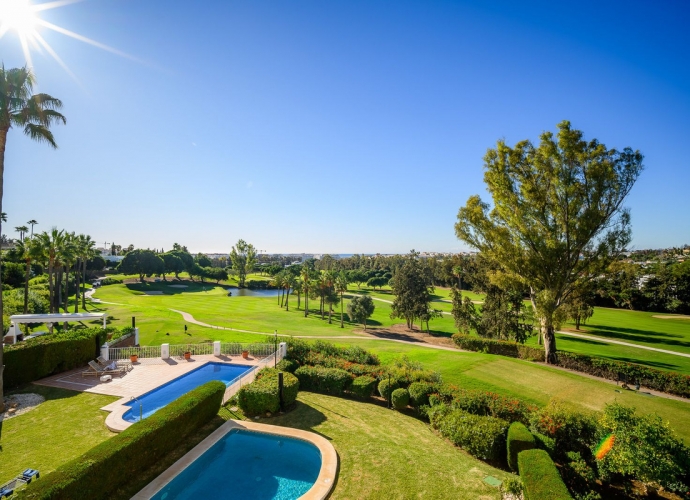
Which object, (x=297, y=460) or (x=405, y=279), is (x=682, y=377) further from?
(x=405, y=279)

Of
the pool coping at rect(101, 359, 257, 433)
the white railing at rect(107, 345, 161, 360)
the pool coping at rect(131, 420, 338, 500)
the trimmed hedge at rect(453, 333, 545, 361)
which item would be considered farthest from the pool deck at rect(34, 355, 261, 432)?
the trimmed hedge at rect(453, 333, 545, 361)

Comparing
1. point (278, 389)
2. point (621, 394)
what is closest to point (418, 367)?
point (278, 389)

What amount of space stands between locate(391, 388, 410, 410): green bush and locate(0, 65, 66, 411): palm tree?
1788 centimetres

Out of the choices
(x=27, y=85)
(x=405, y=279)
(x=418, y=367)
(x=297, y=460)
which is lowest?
(x=297, y=460)

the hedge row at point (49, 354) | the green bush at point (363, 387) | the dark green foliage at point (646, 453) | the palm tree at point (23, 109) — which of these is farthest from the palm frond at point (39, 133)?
the dark green foliage at point (646, 453)

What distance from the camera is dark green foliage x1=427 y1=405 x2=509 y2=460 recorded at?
13.5 meters

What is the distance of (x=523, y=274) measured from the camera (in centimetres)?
2822

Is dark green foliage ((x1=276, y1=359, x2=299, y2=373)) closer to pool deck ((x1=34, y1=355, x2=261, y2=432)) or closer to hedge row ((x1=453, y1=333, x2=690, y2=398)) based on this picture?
pool deck ((x1=34, y1=355, x2=261, y2=432))

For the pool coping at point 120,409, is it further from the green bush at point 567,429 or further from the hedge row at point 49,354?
the green bush at point 567,429

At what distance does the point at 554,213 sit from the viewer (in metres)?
26.6

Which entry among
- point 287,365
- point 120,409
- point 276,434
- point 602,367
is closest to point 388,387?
point 287,365

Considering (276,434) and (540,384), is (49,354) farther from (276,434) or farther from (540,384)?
(540,384)

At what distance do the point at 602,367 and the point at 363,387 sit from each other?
776 inches

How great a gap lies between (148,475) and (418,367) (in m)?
15.6
